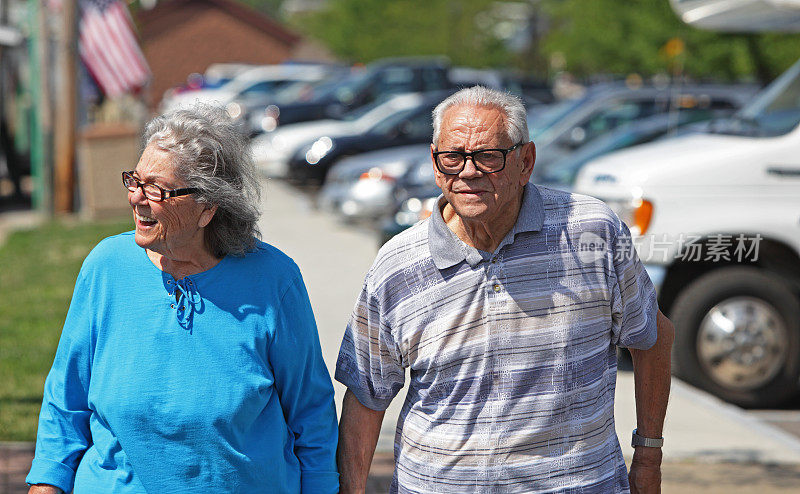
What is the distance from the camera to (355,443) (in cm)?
320

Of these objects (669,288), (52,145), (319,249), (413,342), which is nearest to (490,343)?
(413,342)

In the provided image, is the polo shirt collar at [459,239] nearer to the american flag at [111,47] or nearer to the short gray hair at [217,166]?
the short gray hair at [217,166]

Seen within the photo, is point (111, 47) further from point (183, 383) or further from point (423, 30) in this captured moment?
point (423, 30)

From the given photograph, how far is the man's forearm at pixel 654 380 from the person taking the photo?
3.30 meters

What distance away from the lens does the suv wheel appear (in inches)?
283

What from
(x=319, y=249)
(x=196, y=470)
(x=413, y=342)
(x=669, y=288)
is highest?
(x=413, y=342)

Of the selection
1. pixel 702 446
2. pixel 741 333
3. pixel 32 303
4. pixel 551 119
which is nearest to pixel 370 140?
pixel 551 119

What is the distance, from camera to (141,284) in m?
2.92

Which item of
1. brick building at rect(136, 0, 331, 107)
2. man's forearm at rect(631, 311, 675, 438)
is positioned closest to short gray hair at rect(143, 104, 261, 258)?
man's forearm at rect(631, 311, 675, 438)

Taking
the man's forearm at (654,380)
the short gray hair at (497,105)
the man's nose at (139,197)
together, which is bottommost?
the man's forearm at (654,380)

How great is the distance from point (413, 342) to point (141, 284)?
744 millimetres

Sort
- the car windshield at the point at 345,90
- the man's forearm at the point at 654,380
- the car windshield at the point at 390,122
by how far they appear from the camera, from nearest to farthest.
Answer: the man's forearm at the point at 654,380, the car windshield at the point at 390,122, the car windshield at the point at 345,90

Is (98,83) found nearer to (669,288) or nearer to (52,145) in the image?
(52,145)

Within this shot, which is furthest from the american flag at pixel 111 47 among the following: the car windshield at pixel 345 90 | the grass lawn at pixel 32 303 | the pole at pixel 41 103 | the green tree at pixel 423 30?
A: the green tree at pixel 423 30
